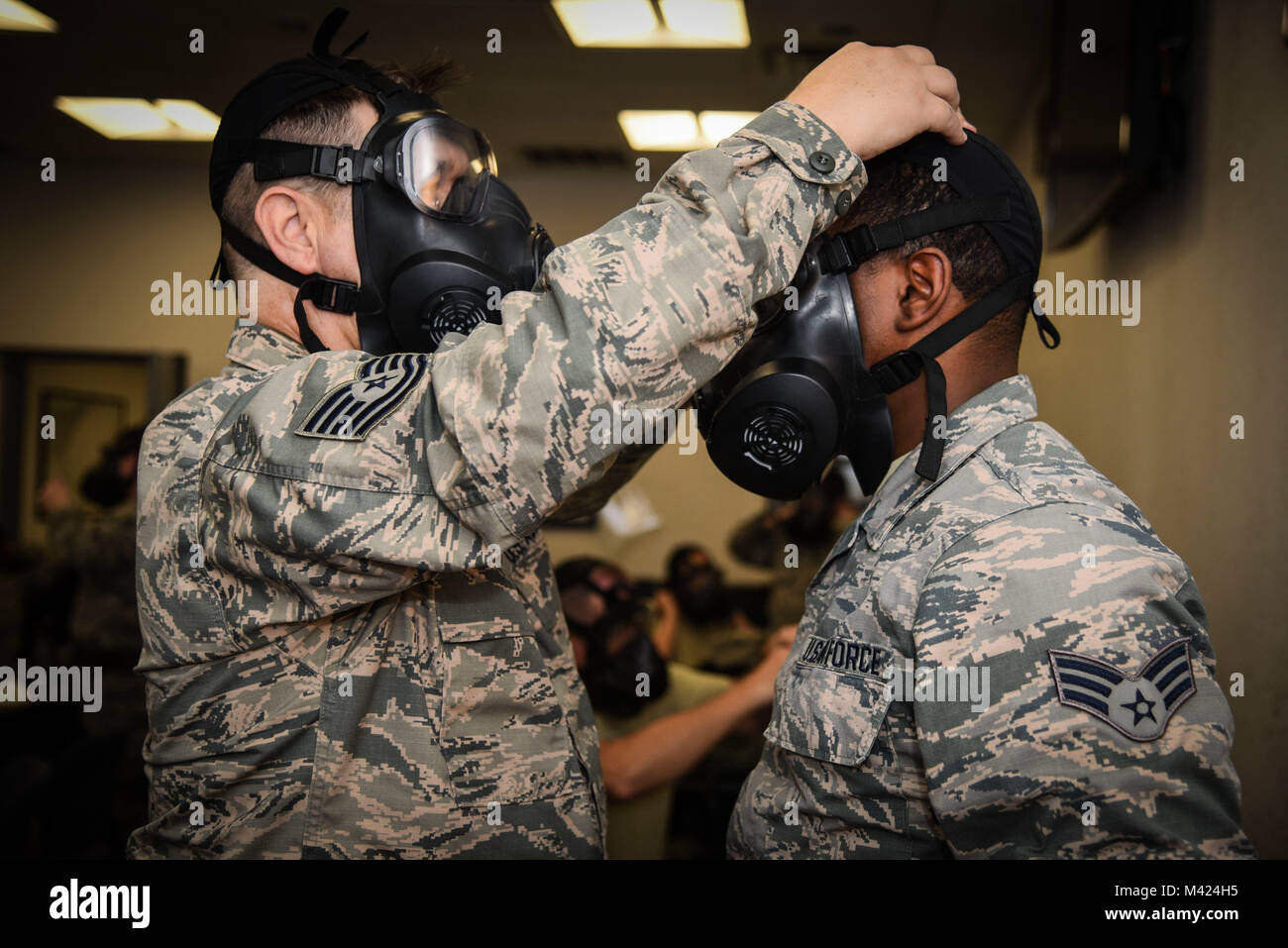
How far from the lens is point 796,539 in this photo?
184 inches

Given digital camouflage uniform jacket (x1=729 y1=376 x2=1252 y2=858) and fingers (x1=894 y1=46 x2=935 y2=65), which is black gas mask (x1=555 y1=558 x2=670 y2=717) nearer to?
digital camouflage uniform jacket (x1=729 y1=376 x2=1252 y2=858)

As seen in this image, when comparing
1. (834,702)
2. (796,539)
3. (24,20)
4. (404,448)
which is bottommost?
(834,702)

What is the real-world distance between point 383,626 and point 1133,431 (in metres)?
2.62

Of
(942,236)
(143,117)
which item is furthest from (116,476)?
(942,236)

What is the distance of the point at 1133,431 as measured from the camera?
2861mm

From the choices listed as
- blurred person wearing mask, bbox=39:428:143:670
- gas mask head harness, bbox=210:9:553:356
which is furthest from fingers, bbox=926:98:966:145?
blurred person wearing mask, bbox=39:428:143:670

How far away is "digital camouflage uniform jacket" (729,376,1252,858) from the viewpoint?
885 mm

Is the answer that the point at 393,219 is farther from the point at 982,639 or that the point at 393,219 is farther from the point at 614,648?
the point at 614,648

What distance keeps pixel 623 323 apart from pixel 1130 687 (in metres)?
0.63

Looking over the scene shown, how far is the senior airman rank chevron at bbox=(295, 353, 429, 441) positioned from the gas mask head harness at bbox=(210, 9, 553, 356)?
26cm

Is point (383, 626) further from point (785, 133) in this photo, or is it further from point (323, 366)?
point (785, 133)
